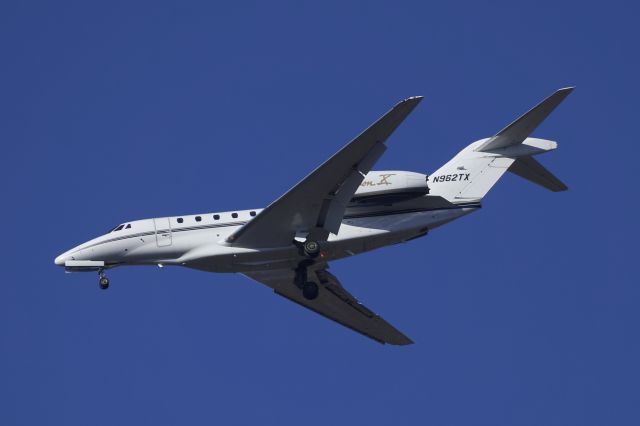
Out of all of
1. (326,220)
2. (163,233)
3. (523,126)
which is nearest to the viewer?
(326,220)

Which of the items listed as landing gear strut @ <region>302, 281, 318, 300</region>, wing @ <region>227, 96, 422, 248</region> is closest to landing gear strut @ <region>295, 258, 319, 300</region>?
landing gear strut @ <region>302, 281, 318, 300</region>

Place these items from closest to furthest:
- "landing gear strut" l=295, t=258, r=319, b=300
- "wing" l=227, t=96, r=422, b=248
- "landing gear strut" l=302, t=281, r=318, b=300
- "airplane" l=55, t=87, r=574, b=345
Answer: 1. "wing" l=227, t=96, r=422, b=248
2. "airplane" l=55, t=87, r=574, b=345
3. "landing gear strut" l=295, t=258, r=319, b=300
4. "landing gear strut" l=302, t=281, r=318, b=300

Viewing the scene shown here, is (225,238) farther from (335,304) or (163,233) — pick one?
(335,304)

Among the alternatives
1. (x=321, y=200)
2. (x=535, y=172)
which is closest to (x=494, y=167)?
(x=535, y=172)

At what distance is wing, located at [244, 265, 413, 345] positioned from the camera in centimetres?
3120

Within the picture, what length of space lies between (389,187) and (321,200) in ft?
6.73

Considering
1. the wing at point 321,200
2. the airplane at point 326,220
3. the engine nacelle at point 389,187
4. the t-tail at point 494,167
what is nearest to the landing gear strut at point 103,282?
the airplane at point 326,220

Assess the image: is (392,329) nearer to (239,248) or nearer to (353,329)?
(353,329)

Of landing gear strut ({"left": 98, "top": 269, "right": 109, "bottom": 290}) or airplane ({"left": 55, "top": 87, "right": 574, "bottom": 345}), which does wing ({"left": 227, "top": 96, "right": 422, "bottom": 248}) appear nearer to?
airplane ({"left": 55, "top": 87, "right": 574, "bottom": 345})

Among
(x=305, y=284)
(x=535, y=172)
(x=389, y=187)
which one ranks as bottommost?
(x=305, y=284)

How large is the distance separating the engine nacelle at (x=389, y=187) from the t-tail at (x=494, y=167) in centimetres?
135

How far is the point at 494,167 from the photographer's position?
99.0ft

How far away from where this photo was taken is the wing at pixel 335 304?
31203 mm

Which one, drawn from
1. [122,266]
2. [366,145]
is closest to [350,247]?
[366,145]
